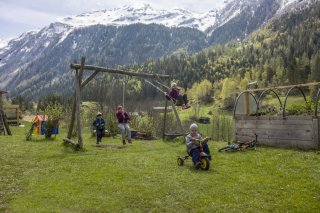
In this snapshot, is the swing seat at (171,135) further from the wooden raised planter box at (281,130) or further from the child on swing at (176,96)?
the wooden raised planter box at (281,130)

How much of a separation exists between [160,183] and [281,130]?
9275mm

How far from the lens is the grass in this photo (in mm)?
9422

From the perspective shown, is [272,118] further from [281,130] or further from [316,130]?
[316,130]

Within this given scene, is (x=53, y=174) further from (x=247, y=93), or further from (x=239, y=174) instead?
(x=247, y=93)

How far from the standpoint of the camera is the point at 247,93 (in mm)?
23172

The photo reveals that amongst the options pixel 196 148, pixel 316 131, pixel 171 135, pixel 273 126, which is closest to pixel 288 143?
pixel 273 126

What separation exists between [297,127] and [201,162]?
6.38 metres

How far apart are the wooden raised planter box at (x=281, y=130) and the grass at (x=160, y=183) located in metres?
0.87

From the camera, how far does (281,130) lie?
18672mm

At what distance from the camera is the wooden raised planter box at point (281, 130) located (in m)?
16.9

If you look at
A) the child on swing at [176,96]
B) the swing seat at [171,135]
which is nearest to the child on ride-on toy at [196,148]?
the child on swing at [176,96]

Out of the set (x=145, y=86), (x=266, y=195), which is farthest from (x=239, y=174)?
(x=145, y=86)

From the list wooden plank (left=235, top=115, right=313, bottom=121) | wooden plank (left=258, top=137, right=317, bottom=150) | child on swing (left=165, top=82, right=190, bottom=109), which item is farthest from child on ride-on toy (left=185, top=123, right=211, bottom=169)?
child on swing (left=165, top=82, right=190, bottom=109)

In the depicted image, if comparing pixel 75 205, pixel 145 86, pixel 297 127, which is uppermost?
pixel 145 86
